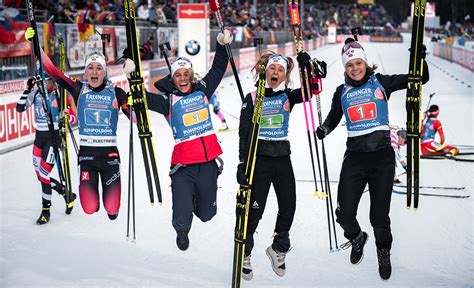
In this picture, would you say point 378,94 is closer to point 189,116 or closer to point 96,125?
point 189,116

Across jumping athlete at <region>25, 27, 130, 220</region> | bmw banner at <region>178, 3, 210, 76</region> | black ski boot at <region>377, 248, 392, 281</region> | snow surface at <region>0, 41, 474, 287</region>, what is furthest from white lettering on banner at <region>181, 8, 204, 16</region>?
black ski boot at <region>377, 248, 392, 281</region>

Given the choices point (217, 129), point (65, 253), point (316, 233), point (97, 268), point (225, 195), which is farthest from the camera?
point (217, 129)

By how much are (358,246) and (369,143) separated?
3.47ft

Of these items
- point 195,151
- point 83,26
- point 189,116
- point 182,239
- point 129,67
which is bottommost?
point 182,239

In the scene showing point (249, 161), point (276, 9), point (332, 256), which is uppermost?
point (276, 9)

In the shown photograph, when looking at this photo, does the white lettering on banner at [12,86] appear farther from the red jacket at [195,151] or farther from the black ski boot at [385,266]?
the black ski boot at [385,266]

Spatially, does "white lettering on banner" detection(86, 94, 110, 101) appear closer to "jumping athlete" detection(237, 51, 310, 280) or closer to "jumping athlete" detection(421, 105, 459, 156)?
"jumping athlete" detection(237, 51, 310, 280)

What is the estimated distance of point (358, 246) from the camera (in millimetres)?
6195

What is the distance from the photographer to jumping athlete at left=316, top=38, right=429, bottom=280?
578cm

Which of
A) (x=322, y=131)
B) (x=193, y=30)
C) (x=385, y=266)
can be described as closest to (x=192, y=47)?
(x=193, y=30)

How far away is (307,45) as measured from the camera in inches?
2302

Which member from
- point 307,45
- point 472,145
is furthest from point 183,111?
point 307,45

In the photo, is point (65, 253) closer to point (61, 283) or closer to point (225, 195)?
point (61, 283)

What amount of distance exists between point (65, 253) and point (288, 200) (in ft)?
7.95
